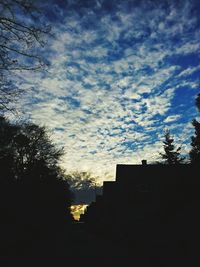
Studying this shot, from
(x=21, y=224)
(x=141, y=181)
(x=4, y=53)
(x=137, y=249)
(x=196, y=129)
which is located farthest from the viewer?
(x=196, y=129)

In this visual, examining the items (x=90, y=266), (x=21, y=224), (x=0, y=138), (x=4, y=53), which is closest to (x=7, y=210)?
(x=21, y=224)

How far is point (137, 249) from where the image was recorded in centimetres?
1359

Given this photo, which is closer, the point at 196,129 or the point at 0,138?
the point at 0,138

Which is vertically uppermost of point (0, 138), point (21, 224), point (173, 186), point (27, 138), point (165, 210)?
point (27, 138)

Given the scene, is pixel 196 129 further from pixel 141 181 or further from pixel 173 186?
pixel 173 186

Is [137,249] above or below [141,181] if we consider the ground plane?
below

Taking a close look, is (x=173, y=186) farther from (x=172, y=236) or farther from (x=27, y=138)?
(x=27, y=138)

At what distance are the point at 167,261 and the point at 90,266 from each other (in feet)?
11.0

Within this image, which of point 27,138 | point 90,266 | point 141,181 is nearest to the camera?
point 90,266

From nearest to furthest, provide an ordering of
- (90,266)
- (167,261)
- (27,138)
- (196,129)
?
(167,261) → (90,266) → (196,129) → (27,138)

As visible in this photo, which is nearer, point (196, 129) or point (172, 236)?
point (172, 236)

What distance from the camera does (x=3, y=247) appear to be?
15.4 m

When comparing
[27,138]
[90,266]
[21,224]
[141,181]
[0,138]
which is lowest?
[90,266]

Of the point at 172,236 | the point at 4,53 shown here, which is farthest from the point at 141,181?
the point at 4,53
